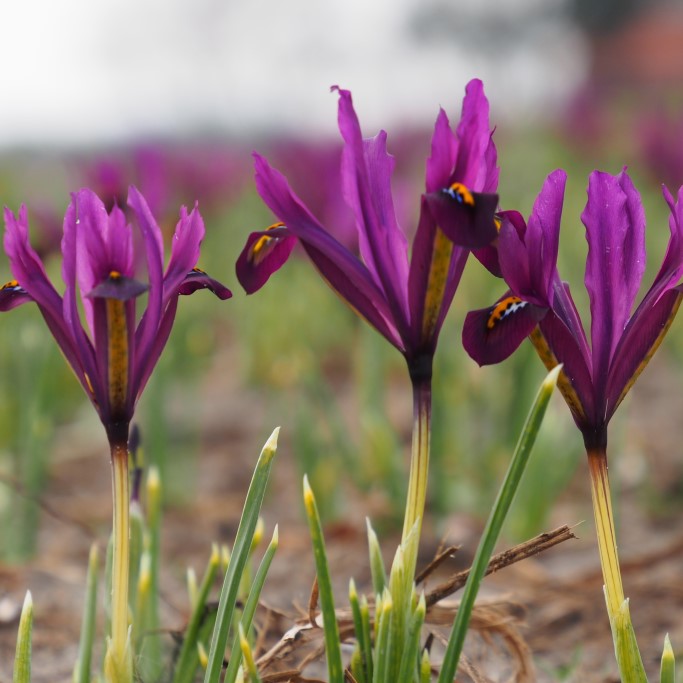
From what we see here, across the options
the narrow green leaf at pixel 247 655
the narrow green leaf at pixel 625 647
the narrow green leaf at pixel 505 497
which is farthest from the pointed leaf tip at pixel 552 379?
the narrow green leaf at pixel 247 655

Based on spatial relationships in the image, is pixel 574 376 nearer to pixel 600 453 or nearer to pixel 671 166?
pixel 600 453

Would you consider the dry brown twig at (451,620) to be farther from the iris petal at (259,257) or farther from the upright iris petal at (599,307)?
the iris petal at (259,257)

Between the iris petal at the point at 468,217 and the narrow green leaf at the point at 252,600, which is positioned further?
the narrow green leaf at the point at 252,600

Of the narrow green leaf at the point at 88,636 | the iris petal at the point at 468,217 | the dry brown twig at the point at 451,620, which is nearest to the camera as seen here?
the iris petal at the point at 468,217

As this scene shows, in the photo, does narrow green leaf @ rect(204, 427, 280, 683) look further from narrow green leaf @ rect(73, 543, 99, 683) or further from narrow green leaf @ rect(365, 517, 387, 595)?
narrow green leaf @ rect(73, 543, 99, 683)

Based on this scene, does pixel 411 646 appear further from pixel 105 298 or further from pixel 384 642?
pixel 105 298

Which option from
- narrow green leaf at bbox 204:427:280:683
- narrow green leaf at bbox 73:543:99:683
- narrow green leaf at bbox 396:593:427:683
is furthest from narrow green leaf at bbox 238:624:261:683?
narrow green leaf at bbox 73:543:99:683
